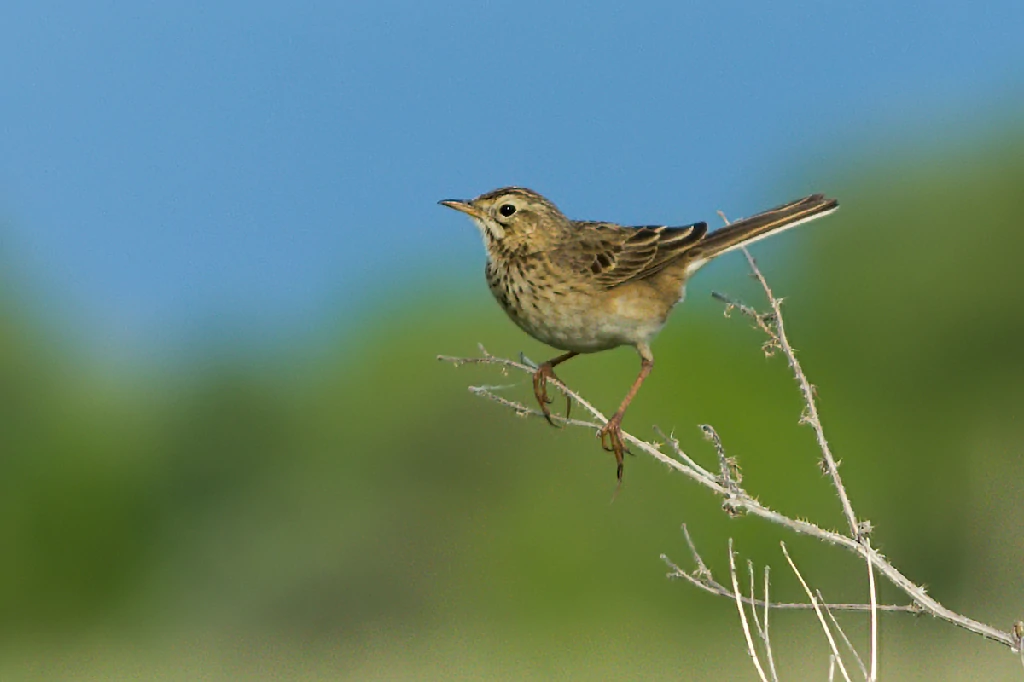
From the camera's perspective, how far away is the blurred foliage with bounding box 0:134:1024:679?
60062 mm

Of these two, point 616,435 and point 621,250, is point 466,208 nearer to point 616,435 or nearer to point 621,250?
point 621,250

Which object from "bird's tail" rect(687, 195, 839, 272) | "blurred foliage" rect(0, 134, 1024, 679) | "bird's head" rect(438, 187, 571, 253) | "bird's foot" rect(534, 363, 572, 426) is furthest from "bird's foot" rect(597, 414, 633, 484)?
"blurred foliage" rect(0, 134, 1024, 679)

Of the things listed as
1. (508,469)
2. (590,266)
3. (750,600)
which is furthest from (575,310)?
(508,469)

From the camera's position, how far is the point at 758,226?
315 inches

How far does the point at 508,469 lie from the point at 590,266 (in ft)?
176

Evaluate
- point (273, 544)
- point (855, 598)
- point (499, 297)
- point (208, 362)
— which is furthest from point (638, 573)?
point (499, 297)

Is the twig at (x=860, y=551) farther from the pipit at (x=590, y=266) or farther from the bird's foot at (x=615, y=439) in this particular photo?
the pipit at (x=590, y=266)

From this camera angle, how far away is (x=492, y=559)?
205 ft

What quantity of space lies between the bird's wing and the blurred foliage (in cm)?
4812

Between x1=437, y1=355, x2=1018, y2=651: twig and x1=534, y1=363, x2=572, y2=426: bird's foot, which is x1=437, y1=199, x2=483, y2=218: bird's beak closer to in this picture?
x1=534, y1=363, x2=572, y2=426: bird's foot

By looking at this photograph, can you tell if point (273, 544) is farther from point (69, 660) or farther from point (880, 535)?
point (880, 535)

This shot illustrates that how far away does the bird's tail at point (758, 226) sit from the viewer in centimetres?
783

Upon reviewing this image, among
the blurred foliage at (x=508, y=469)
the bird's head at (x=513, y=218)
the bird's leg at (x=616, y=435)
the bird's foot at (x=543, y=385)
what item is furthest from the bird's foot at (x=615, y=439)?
the blurred foliage at (x=508, y=469)

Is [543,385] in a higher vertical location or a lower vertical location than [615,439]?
higher
